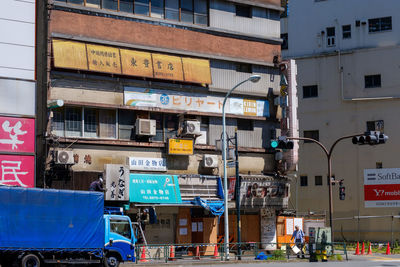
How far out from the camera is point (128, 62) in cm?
3609

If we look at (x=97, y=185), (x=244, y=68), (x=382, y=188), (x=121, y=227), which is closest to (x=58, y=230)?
(x=121, y=227)

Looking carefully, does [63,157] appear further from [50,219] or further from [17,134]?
[50,219]

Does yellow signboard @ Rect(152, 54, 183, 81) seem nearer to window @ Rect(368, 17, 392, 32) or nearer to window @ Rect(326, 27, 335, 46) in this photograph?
window @ Rect(326, 27, 335, 46)

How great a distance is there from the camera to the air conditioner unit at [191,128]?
3728cm

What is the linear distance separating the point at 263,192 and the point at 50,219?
57.5ft

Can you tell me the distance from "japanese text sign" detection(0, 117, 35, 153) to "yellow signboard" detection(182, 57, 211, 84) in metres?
9.47

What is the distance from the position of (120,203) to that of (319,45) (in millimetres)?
30398

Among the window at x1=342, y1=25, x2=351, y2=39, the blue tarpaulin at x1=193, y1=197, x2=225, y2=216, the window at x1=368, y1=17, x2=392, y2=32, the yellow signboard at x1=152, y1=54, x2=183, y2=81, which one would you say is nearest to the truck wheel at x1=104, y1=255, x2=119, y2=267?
the blue tarpaulin at x1=193, y1=197, x2=225, y2=216

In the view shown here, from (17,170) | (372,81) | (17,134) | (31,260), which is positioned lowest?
(31,260)

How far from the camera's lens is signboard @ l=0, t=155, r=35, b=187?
3212 cm

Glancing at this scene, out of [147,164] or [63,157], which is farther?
[147,164]

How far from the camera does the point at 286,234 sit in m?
41.8

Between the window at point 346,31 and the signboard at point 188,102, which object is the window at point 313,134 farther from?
the signboard at point 188,102

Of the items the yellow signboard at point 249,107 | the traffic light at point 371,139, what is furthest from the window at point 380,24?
the traffic light at point 371,139
